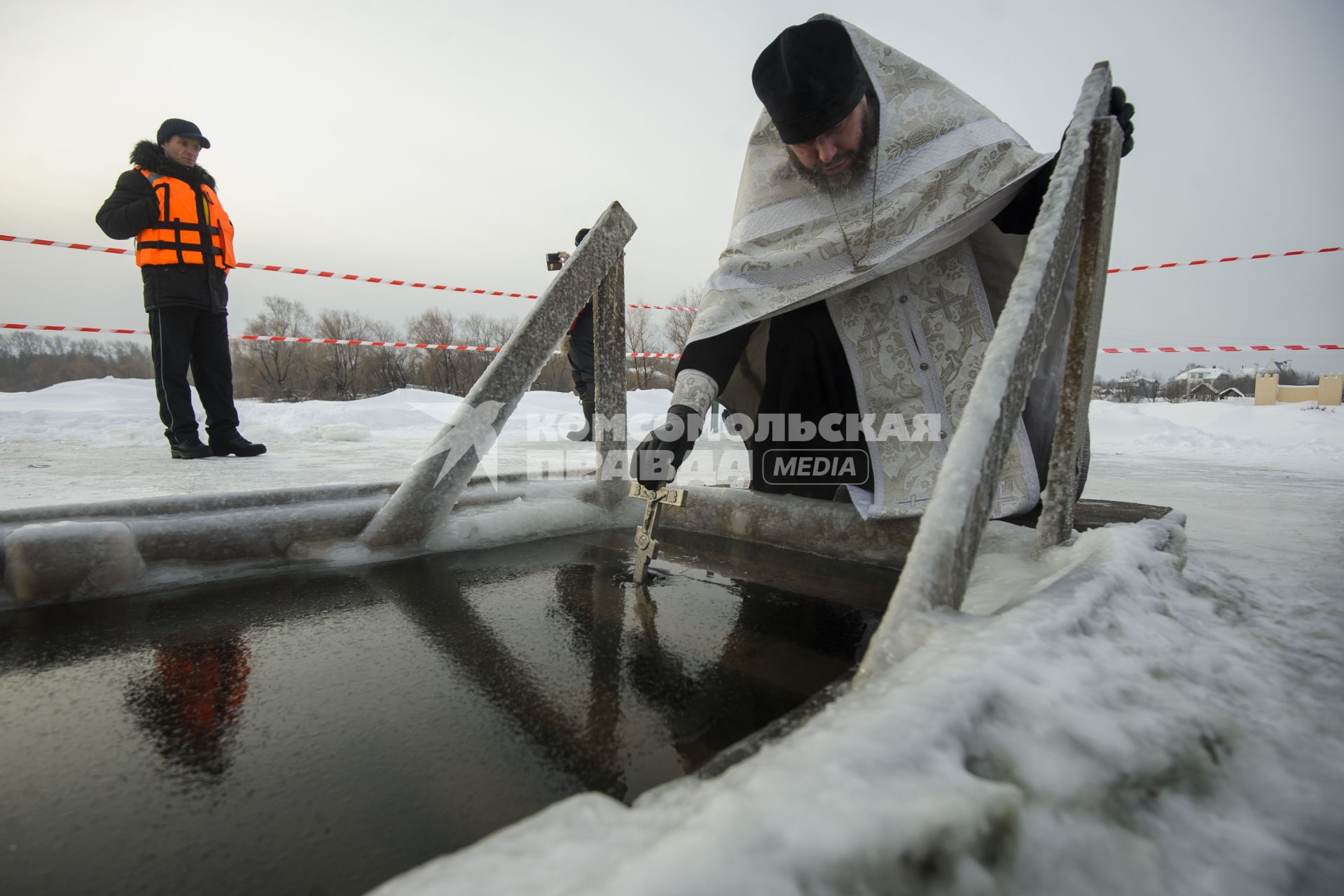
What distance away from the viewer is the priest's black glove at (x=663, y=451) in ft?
5.31

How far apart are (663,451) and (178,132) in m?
3.97

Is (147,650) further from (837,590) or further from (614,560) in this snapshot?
(837,590)

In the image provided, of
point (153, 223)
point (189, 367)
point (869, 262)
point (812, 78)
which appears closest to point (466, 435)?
point (869, 262)

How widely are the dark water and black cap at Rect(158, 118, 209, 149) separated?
3.42 meters

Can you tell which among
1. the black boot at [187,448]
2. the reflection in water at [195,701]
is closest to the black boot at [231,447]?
the black boot at [187,448]

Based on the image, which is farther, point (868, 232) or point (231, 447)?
point (231, 447)

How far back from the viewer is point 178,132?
12.0 ft

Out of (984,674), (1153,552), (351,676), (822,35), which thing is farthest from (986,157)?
(351,676)

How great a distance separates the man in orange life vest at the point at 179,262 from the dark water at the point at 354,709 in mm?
2908

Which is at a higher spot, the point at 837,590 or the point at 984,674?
the point at 984,674

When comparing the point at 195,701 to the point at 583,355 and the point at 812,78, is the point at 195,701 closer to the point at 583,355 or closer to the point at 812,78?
the point at 812,78

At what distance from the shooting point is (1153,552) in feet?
3.97

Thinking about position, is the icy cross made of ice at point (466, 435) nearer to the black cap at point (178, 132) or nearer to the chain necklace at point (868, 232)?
the chain necklace at point (868, 232)

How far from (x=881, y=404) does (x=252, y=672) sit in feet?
6.07
